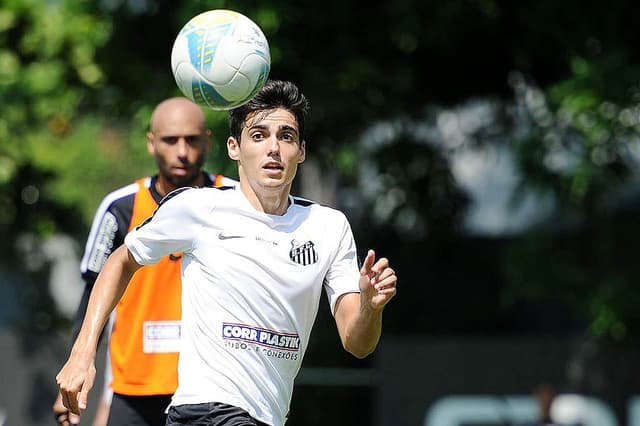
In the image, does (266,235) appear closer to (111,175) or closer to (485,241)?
(485,241)

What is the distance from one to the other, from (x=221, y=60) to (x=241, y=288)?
105cm

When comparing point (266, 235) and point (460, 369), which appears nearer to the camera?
point (266, 235)

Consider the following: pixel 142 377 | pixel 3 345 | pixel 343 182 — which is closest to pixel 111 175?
pixel 343 182

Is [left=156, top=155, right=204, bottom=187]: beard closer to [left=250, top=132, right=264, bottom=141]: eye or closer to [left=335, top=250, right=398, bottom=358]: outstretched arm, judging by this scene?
[left=250, top=132, right=264, bottom=141]: eye

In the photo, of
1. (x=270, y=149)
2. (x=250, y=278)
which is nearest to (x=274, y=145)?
(x=270, y=149)

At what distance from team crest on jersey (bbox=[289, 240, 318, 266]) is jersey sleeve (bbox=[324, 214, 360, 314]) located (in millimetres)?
111

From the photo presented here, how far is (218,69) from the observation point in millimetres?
4715

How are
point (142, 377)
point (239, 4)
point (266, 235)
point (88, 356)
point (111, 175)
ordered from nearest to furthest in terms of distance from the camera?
point (88, 356)
point (266, 235)
point (142, 377)
point (239, 4)
point (111, 175)

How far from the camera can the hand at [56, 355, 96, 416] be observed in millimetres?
3934

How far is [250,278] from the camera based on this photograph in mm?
4266

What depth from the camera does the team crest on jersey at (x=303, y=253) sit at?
4.34m

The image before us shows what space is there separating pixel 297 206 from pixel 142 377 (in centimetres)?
142

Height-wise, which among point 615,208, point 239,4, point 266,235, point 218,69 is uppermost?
point 239,4

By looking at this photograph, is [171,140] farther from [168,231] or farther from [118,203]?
[168,231]
